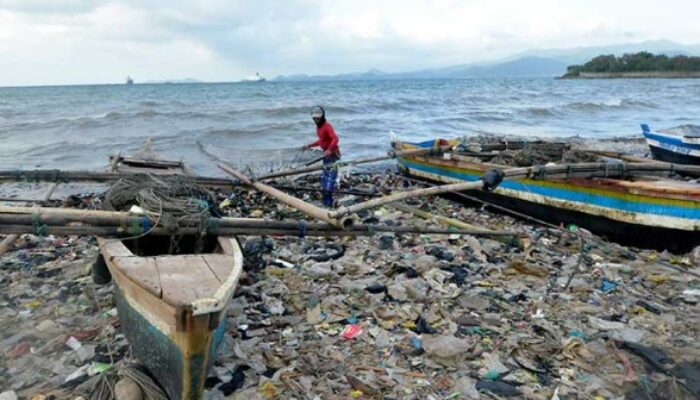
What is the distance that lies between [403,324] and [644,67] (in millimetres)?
98114

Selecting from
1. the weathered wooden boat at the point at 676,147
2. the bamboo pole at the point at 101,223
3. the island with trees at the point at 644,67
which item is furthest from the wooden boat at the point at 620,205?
the island with trees at the point at 644,67

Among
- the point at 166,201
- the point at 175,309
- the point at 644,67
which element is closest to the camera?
the point at 175,309

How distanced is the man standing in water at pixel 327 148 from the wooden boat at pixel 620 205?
2716 mm

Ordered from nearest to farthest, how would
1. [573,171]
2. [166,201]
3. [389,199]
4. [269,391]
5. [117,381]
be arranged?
[117,381] < [269,391] < [166,201] < [389,199] < [573,171]

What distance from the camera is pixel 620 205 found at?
7.48 metres

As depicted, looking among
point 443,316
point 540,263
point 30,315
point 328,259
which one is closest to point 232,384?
point 443,316

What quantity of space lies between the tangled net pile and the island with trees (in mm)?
95053

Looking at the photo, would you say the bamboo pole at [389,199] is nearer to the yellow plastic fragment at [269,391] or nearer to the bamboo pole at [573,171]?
the bamboo pole at [573,171]

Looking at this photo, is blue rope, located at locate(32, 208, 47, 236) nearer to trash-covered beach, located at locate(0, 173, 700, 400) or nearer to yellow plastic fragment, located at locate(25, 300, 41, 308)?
trash-covered beach, located at locate(0, 173, 700, 400)

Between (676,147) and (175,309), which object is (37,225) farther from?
(676,147)

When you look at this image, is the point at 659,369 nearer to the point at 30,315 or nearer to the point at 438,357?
the point at 438,357

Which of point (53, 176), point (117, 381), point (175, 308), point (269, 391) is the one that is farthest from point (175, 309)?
point (53, 176)

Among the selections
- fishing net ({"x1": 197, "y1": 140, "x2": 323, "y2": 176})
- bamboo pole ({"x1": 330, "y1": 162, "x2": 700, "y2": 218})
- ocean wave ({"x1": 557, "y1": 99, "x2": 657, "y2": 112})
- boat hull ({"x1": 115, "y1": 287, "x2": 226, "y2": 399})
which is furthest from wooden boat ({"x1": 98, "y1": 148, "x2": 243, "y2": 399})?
ocean wave ({"x1": 557, "y1": 99, "x2": 657, "y2": 112})

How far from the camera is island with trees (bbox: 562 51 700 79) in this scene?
82000 millimetres
